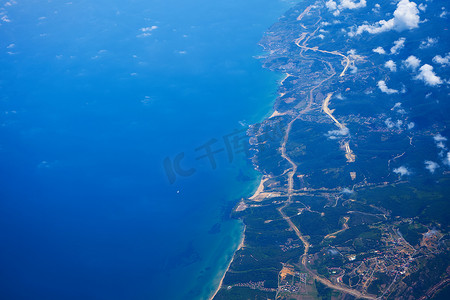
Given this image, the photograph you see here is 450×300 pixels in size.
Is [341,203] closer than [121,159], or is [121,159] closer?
[341,203]

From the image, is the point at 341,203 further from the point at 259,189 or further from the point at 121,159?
the point at 121,159

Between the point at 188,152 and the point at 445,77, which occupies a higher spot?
the point at 445,77

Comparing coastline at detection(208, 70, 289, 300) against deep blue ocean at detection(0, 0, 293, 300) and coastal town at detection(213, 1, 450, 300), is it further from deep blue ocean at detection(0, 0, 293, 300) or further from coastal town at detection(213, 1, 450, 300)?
deep blue ocean at detection(0, 0, 293, 300)

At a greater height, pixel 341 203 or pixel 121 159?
pixel 121 159

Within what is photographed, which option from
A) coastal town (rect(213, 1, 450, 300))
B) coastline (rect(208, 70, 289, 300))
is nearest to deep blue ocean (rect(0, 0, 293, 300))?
coastline (rect(208, 70, 289, 300))

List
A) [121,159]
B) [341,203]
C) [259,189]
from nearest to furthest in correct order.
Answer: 1. [341,203]
2. [259,189]
3. [121,159]

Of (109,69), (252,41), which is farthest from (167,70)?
(252,41)

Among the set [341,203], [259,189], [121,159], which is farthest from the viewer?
[121,159]

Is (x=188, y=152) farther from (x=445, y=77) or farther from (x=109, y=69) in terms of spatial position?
(x=445, y=77)

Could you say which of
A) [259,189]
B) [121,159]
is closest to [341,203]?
[259,189]
